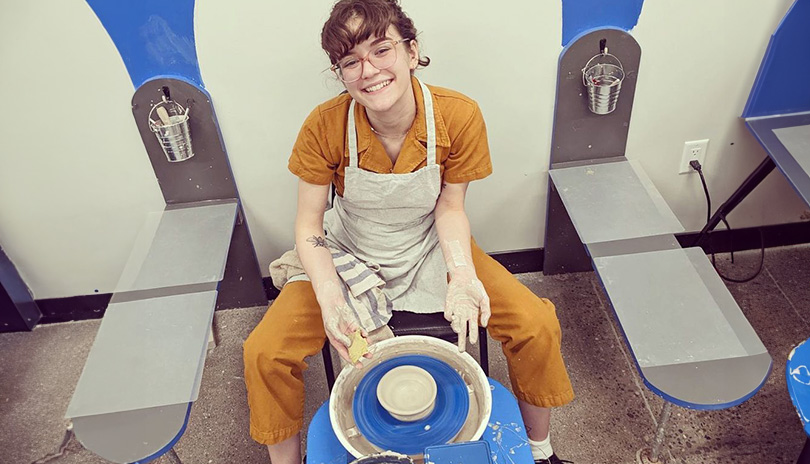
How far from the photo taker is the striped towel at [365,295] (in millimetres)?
1597

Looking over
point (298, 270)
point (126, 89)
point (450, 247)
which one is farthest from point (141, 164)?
point (450, 247)

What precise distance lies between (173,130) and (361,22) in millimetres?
716

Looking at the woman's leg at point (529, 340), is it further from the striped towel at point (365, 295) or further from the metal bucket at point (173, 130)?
the metal bucket at point (173, 130)

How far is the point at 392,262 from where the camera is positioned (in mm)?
1680

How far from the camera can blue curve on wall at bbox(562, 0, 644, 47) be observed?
172 cm

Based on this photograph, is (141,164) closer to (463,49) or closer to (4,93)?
(4,93)

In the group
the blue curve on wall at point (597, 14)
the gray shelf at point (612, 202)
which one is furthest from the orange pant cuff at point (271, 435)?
the blue curve on wall at point (597, 14)

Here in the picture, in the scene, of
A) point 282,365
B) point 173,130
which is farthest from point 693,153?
point 173,130

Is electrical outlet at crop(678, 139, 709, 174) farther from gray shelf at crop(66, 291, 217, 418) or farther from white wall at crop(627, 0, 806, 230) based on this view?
gray shelf at crop(66, 291, 217, 418)

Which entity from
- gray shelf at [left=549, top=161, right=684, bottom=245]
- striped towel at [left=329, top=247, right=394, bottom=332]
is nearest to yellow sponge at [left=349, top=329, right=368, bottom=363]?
A: striped towel at [left=329, top=247, right=394, bottom=332]

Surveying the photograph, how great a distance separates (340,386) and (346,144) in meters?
0.59

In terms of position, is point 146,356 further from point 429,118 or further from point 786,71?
point 786,71

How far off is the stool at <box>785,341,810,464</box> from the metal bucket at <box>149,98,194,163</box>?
1652mm

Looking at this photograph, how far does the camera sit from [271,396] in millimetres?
1540
